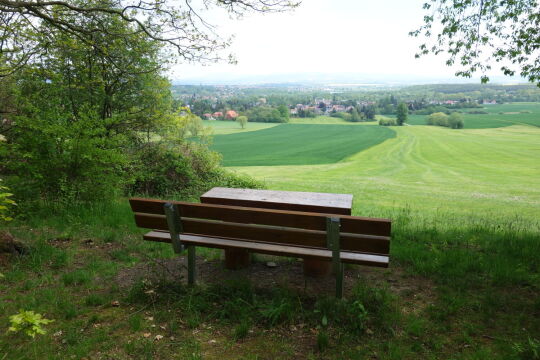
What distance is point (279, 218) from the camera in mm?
3268

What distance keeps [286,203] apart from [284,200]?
171 mm

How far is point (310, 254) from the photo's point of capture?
339 cm

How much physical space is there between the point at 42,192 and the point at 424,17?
7853 millimetres

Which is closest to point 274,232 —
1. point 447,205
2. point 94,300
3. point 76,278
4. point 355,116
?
point 94,300

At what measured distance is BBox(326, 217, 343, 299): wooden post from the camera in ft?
10.2

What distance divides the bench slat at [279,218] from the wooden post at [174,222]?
6 centimetres


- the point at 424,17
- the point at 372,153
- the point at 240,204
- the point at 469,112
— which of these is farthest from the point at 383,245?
the point at 469,112

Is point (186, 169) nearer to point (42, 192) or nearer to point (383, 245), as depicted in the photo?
point (42, 192)

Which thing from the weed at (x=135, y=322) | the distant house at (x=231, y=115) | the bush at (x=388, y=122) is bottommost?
the bush at (x=388, y=122)

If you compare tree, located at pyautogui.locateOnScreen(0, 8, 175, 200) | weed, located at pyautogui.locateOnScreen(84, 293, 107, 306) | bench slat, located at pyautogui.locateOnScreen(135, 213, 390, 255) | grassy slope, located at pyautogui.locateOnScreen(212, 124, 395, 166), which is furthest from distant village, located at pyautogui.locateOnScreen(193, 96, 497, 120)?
weed, located at pyautogui.locateOnScreen(84, 293, 107, 306)

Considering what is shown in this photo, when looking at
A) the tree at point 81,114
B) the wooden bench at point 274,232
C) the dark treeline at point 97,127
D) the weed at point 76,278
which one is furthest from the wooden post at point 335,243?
the tree at point 81,114

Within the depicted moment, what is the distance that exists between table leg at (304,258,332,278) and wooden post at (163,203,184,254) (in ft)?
4.28

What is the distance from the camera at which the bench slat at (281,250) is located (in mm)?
3306

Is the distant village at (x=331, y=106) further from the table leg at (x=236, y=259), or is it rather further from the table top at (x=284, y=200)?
the table leg at (x=236, y=259)
